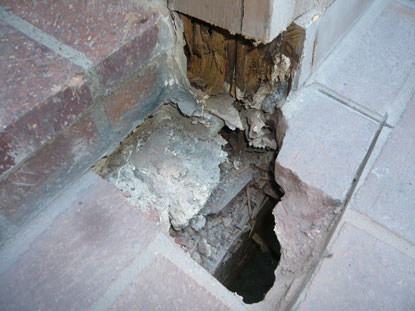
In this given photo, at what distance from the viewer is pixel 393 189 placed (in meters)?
1.17

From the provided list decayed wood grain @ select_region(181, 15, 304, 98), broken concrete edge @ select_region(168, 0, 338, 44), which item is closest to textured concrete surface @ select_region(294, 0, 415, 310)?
decayed wood grain @ select_region(181, 15, 304, 98)

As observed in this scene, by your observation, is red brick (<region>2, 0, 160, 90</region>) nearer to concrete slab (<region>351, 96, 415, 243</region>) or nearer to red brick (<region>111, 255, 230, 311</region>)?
red brick (<region>111, 255, 230, 311</region>)

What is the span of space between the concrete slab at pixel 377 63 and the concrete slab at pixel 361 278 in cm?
55

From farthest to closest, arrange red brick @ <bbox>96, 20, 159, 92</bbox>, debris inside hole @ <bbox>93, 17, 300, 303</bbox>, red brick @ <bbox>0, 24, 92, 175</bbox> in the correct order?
debris inside hole @ <bbox>93, 17, 300, 303</bbox>, red brick @ <bbox>96, 20, 159, 92</bbox>, red brick @ <bbox>0, 24, 92, 175</bbox>

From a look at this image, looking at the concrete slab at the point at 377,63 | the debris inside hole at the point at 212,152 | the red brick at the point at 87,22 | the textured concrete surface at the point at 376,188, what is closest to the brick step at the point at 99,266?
the debris inside hole at the point at 212,152

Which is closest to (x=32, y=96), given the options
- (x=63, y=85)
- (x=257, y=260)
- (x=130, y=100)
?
(x=63, y=85)

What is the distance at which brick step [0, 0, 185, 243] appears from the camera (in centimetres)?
92

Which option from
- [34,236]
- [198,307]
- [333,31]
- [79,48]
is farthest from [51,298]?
[333,31]

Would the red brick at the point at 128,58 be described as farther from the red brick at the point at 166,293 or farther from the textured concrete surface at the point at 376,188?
the textured concrete surface at the point at 376,188

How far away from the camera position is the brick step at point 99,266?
928mm

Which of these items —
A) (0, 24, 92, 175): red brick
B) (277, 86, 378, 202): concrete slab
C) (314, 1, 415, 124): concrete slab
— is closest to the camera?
(0, 24, 92, 175): red brick

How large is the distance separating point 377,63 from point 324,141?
1.76 ft

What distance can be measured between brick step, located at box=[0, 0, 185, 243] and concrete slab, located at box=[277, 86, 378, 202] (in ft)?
1.78

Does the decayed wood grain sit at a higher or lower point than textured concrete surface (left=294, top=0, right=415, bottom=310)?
higher
